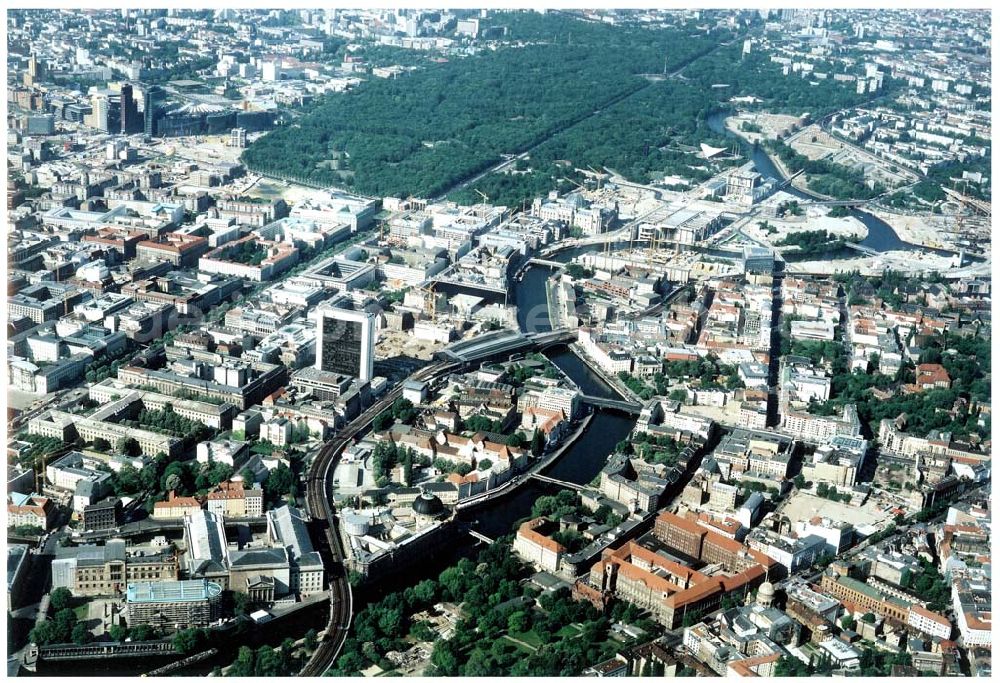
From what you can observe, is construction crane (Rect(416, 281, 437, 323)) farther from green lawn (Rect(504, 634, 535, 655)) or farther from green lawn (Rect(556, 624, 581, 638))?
green lawn (Rect(504, 634, 535, 655))

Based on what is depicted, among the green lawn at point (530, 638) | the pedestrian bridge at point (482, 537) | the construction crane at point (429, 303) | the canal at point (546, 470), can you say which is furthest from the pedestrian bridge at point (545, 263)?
the green lawn at point (530, 638)

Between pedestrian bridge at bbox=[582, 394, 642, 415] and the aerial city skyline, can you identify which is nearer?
the aerial city skyline

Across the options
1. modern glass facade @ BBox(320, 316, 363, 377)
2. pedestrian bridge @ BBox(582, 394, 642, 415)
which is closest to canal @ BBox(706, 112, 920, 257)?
pedestrian bridge @ BBox(582, 394, 642, 415)

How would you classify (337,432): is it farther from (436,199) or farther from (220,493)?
(436,199)

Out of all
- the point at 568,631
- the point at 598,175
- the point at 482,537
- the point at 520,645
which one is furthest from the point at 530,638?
the point at 598,175

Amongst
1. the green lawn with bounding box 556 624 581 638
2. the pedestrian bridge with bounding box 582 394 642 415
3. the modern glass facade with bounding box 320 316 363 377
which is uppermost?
the modern glass facade with bounding box 320 316 363 377

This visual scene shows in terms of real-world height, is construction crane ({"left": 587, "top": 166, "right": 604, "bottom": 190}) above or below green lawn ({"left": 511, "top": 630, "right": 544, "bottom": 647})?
below

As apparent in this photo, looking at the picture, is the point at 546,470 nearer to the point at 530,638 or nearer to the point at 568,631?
the point at 568,631

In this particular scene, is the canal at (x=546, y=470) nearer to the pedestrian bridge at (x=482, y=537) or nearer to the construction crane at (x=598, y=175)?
the pedestrian bridge at (x=482, y=537)

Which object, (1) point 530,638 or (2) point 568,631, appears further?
(2) point 568,631

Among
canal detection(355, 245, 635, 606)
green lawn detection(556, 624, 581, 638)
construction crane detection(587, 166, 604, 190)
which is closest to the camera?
green lawn detection(556, 624, 581, 638)

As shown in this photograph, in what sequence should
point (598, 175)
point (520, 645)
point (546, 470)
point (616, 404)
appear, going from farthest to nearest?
point (598, 175) < point (616, 404) < point (546, 470) < point (520, 645)
